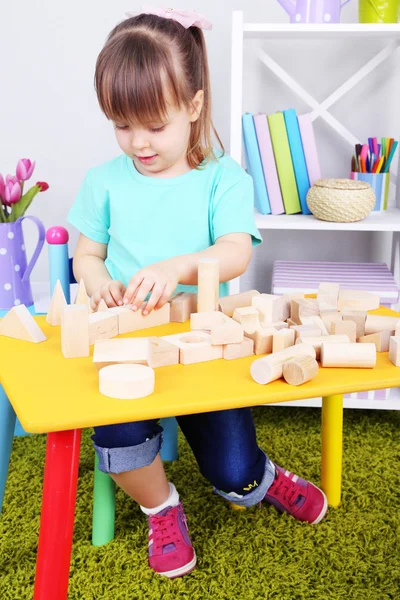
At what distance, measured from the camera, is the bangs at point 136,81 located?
3.10ft

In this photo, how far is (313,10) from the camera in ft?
4.44

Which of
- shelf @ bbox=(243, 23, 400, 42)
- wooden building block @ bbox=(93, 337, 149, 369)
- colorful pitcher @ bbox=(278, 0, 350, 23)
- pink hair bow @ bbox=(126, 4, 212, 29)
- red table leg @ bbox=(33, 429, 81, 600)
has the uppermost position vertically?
colorful pitcher @ bbox=(278, 0, 350, 23)

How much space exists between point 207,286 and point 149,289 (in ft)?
0.24

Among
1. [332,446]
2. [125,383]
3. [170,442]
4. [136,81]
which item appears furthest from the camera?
[170,442]

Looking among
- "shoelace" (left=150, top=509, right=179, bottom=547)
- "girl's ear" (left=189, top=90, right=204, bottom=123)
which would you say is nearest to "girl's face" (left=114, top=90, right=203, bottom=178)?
"girl's ear" (left=189, top=90, right=204, bottom=123)

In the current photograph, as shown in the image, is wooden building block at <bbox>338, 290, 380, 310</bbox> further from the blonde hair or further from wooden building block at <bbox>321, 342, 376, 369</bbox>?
the blonde hair

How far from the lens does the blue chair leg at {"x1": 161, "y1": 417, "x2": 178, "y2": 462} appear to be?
1281mm

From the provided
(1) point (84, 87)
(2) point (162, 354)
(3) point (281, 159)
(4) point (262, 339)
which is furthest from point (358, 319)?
(1) point (84, 87)

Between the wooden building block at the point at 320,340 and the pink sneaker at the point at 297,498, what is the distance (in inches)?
19.3

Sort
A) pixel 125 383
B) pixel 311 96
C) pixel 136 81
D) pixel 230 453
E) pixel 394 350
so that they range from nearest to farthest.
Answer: pixel 125 383
pixel 394 350
pixel 136 81
pixel 230 453
pixel 311 96

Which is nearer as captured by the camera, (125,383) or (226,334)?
(125,383)

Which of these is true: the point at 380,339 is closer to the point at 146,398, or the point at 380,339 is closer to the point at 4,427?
the point at 146,398

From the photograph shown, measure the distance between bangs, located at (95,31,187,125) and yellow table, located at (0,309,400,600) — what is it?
1.31 ft

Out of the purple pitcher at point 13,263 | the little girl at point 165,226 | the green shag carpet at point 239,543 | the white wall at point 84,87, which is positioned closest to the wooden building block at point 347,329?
the little girl at point 165,226
